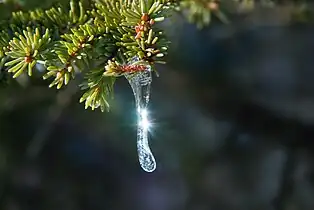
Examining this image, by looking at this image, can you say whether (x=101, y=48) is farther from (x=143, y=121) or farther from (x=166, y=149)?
(x=166, y=149)

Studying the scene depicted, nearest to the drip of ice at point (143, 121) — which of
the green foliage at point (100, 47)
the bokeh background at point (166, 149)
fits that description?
the green foliage at point (100, 47)

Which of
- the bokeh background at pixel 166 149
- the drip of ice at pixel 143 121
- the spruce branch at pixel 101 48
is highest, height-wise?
the spruce branch at pixel 101 48

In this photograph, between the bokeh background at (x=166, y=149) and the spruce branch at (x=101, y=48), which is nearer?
the spruce branch at (x=101, y=48)

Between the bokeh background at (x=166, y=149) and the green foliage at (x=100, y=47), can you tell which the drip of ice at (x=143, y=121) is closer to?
the green foliage at (x=100, y=47)

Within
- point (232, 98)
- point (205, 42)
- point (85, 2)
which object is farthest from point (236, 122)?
point (85, 2)

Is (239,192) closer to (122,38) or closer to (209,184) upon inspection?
(209,184)

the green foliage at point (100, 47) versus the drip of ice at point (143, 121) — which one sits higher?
the green foliage at point (100, 47)

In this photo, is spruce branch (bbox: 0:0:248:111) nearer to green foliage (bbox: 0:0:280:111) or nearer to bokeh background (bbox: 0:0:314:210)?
green foliage (bbox: 0:0:280:111)

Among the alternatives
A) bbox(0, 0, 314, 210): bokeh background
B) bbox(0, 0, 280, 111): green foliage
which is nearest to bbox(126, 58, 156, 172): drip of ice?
bbox(0, 0, 280, 111): green foliage
